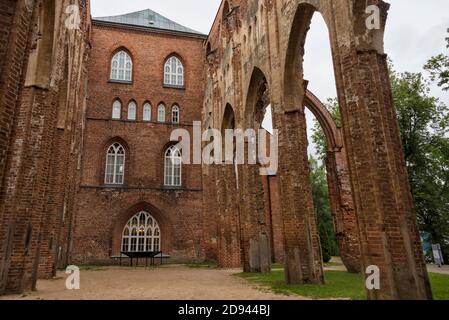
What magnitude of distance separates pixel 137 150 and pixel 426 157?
16804 mm

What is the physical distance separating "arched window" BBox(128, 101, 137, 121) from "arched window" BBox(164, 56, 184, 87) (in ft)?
9.17

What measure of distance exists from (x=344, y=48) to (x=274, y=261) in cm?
1578

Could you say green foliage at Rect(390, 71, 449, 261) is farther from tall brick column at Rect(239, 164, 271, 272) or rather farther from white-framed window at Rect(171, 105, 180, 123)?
white-framed window at Rect(171, 105, 180, 123)

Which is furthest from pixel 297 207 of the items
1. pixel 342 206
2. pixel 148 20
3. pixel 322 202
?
pixel 322 202

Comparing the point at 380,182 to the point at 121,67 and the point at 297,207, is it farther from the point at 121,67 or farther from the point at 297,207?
the point at 121,67

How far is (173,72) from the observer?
78.3 feet

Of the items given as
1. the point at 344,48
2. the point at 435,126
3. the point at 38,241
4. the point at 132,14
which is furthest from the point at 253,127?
the point at 132,14

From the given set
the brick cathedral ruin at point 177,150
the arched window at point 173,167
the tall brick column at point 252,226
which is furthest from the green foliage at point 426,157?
the arched window at point 173,167

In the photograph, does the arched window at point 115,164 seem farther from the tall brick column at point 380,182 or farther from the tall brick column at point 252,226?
the tall brick column at point 380,182

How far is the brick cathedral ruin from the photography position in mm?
5887

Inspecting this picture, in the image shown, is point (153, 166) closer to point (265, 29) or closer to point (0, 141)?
point (265, 29)

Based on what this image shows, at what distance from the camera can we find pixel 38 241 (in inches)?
318

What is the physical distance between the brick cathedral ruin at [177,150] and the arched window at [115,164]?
0.23 feet

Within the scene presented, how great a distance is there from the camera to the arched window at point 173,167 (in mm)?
21828
